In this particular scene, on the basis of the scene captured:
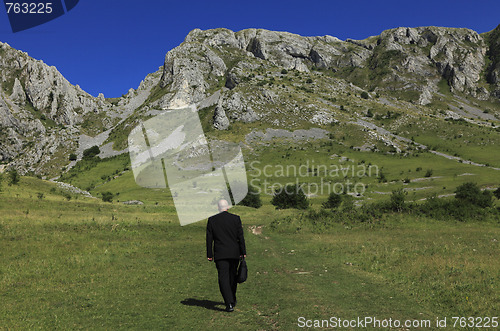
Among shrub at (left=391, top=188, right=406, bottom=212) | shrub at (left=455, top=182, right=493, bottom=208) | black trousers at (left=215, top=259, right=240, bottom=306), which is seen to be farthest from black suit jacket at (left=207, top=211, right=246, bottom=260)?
shrub at (left=455, top=182, right=493, bottom=208)

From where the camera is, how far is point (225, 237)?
10789 mm

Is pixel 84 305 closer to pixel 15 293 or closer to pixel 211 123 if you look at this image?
pixel 15 293

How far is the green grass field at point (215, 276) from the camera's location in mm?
11039

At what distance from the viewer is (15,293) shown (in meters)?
12.9

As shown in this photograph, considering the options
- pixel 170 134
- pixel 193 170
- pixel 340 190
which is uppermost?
pixel 170 134

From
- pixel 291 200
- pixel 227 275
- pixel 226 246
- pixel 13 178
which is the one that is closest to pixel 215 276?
pixel 227 275

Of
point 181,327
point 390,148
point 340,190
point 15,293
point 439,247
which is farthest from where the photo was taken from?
point 390,148

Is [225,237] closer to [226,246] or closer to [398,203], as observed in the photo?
[226,246]

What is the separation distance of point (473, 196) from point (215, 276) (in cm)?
4376

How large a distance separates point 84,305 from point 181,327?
5.33m

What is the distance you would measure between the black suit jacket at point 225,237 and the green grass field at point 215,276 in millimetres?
2426

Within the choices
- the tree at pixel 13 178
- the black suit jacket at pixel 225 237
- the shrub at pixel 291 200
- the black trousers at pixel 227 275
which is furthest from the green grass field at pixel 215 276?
the shrub at pixel 291 200

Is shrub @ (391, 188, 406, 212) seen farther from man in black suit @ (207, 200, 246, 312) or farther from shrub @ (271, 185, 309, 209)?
man in black suit @ (207, 200, 246, 312)

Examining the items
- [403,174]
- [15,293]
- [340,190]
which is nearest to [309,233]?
[15,293]
